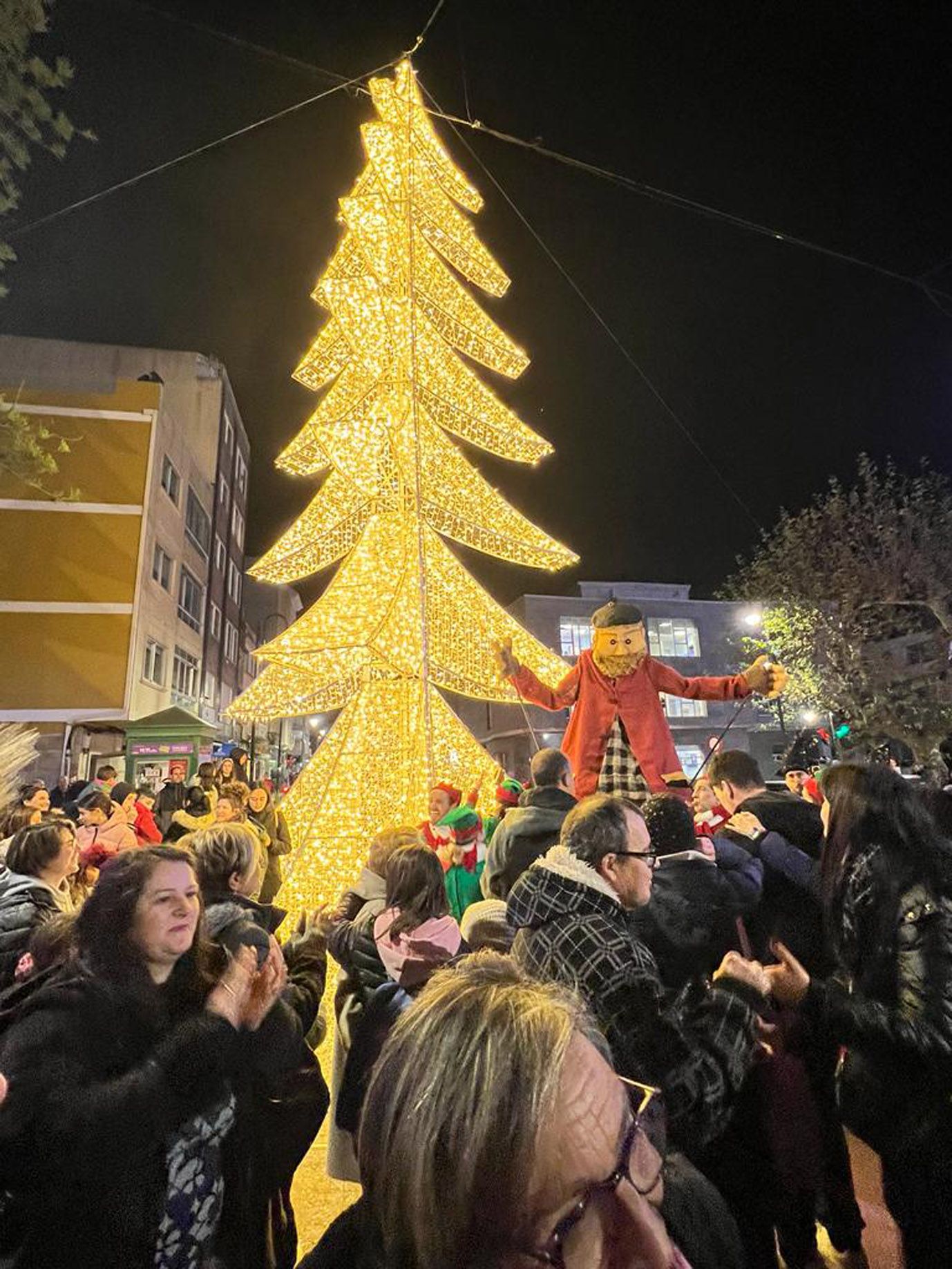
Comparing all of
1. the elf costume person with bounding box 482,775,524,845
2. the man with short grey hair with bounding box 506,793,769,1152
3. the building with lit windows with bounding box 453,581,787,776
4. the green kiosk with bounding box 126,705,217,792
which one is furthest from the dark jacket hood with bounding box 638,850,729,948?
the building with lit windows with bounding box 453,581,787,776

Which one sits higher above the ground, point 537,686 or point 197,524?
point 197,524

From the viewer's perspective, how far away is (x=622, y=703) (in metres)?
4.62

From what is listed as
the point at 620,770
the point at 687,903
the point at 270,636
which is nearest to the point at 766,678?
the point at 620,770

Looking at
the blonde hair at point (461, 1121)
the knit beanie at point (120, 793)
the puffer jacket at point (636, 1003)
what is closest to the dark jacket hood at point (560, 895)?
the puffer jacket at point (636, 1003)

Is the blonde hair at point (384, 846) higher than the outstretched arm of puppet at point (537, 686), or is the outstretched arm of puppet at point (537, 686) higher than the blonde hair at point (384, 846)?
the outstretched arm of puppet at point (537, 686)

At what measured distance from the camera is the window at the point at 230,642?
1324 inches

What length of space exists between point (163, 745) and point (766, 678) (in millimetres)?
14569

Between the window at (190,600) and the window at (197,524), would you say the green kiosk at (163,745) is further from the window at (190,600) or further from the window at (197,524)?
the window at (197,524)

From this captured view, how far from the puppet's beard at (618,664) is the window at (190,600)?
23175 millimetres

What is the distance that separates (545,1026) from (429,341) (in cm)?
635

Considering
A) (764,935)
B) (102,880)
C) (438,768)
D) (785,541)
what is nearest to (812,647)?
(785,541)

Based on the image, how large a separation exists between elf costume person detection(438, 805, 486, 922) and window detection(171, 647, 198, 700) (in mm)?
21723

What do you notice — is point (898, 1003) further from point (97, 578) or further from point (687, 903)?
point (97, 578)

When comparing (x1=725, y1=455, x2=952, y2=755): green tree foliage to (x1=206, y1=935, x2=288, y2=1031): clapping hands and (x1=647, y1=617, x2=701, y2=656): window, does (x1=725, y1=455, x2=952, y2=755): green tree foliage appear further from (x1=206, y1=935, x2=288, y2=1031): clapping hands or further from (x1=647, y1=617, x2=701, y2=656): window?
(x1=206, y1=935, x2=288, y2=1031): clapping hands
